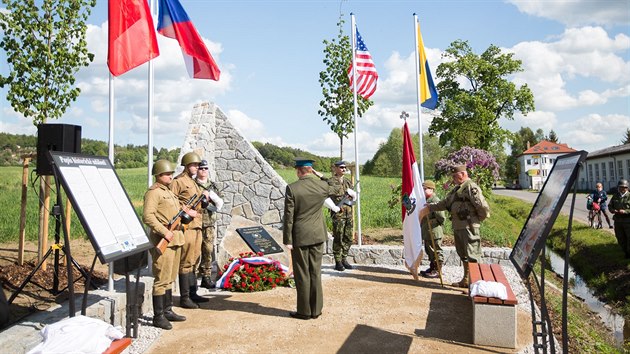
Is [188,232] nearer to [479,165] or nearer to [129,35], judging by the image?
[129,35]

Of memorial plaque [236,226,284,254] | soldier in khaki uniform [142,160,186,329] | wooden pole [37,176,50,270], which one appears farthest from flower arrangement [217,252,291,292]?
wooden pole [37,176,50,270]

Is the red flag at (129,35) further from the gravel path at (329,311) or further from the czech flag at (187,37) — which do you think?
the gravel path at (329,311)

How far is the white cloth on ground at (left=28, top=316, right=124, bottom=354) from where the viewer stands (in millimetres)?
2972

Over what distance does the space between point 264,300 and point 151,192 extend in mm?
2593

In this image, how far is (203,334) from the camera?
5648 millimetres

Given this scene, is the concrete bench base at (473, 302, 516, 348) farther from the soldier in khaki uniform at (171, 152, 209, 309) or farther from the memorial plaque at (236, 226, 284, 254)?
the memorial plaque at (236, 226, 284, 254)

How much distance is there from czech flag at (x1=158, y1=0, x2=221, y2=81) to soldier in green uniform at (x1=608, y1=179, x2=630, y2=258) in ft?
31.1

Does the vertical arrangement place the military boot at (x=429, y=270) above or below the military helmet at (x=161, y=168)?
below

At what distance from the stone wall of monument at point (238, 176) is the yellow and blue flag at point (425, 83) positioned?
12.6 ft

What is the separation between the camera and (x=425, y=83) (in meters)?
11.0

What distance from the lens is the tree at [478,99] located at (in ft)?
122

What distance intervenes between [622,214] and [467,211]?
6.01 m

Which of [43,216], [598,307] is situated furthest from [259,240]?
[598,307]

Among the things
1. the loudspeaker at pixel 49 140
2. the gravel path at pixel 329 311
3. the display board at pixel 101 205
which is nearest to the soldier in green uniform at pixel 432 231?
the gravel path at pixel 329 311
